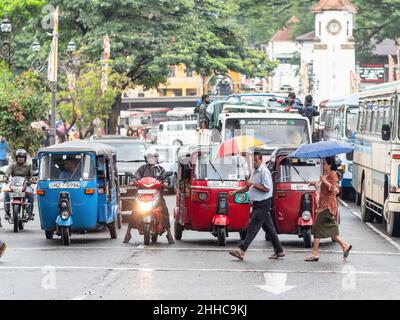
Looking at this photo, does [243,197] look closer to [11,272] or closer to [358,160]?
[11,272]

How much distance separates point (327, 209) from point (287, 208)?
2.82 m

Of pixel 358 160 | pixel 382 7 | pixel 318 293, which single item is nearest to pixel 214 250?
pixel 318 293

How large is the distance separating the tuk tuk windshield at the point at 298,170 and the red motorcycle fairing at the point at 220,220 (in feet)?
4.80

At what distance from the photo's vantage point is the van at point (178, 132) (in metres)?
85.7

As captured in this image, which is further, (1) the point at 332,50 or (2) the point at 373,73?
(2) the point at 373,73

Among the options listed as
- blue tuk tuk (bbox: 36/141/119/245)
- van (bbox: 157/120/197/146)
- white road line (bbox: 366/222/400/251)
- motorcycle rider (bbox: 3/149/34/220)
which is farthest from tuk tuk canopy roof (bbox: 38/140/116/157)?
van (bbox: 157/120/197/146)

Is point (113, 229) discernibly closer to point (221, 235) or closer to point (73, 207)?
point (73, 207)

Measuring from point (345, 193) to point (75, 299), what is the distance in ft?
81.8

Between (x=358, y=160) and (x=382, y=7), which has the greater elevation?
(x=382, y=7)

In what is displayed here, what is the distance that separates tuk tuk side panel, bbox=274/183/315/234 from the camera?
2361cm

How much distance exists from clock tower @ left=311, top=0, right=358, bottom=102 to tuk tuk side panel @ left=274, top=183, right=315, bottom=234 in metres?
84.8

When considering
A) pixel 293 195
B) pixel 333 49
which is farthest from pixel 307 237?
pixel 333 49

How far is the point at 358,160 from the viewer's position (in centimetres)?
3250

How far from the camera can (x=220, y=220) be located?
2298cm
